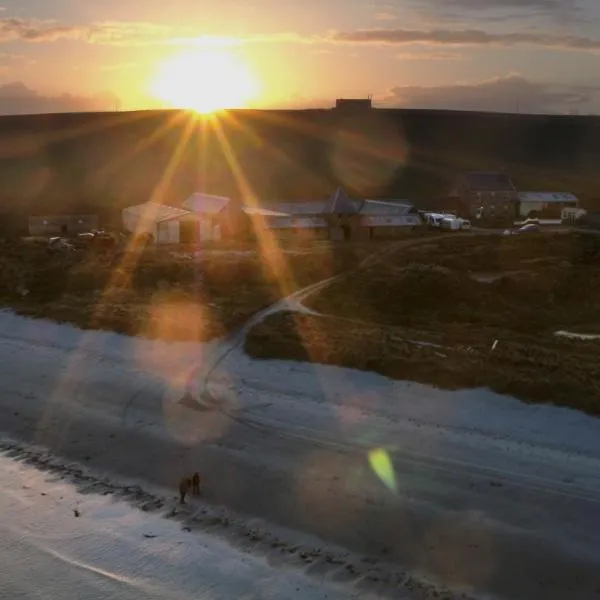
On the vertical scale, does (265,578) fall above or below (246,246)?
below

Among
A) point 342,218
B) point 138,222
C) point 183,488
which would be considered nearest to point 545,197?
point 342,218

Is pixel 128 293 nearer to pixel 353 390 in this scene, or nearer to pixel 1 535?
pixel 353 390

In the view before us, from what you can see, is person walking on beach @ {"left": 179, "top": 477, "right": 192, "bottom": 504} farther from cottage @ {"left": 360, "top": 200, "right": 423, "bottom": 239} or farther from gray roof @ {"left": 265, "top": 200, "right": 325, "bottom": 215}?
gray roof @ {"left": 265, "top": 200, "right": 325, "bottom": 215}

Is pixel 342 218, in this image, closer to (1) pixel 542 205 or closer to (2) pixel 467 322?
(1) pixel 542 205

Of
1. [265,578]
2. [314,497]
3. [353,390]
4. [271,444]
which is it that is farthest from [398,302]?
[265,578]

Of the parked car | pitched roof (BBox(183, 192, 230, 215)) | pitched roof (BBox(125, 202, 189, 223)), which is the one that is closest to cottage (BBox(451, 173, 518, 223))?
the parked car

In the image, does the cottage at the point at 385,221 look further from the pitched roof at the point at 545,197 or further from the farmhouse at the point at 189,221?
the pitched roof at the point at 545,197

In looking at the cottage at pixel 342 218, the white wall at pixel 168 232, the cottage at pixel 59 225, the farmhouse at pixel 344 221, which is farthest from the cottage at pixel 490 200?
the cottage at pixel 59 225
